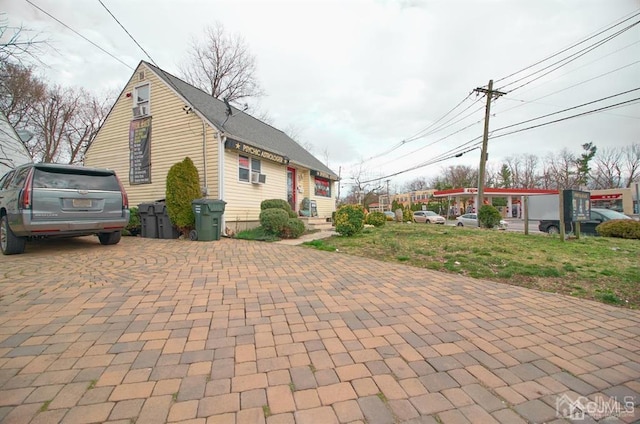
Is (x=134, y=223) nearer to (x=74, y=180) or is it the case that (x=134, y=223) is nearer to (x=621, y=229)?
(x=74, y=180)

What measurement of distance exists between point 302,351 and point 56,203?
593 cm

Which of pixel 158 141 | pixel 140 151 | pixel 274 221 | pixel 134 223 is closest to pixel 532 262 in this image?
pixel 274 221

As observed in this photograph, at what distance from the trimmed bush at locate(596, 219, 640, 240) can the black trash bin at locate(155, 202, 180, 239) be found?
16425 millimetres

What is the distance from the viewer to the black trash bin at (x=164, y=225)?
27.9ft

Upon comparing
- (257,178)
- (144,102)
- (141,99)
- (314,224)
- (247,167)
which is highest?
(141,99)

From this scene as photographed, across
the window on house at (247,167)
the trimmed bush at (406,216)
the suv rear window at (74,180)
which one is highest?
the window on house at (247,167)

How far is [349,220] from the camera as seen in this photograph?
28.8 ft

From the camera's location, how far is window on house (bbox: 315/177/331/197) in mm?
16484

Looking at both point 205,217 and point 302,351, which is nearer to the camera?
point 302,351

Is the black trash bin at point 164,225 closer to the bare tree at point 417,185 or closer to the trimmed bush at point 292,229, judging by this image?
the trimmed bush at point 292,229

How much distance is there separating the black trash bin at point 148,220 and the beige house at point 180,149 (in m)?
1.66

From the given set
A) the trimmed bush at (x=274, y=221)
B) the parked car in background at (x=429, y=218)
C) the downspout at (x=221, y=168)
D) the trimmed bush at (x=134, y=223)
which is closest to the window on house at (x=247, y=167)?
the downspout at (x=221, y=168)

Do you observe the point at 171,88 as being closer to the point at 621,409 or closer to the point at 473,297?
the point at 473,297

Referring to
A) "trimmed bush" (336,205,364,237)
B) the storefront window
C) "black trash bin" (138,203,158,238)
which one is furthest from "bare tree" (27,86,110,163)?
the storefront window
